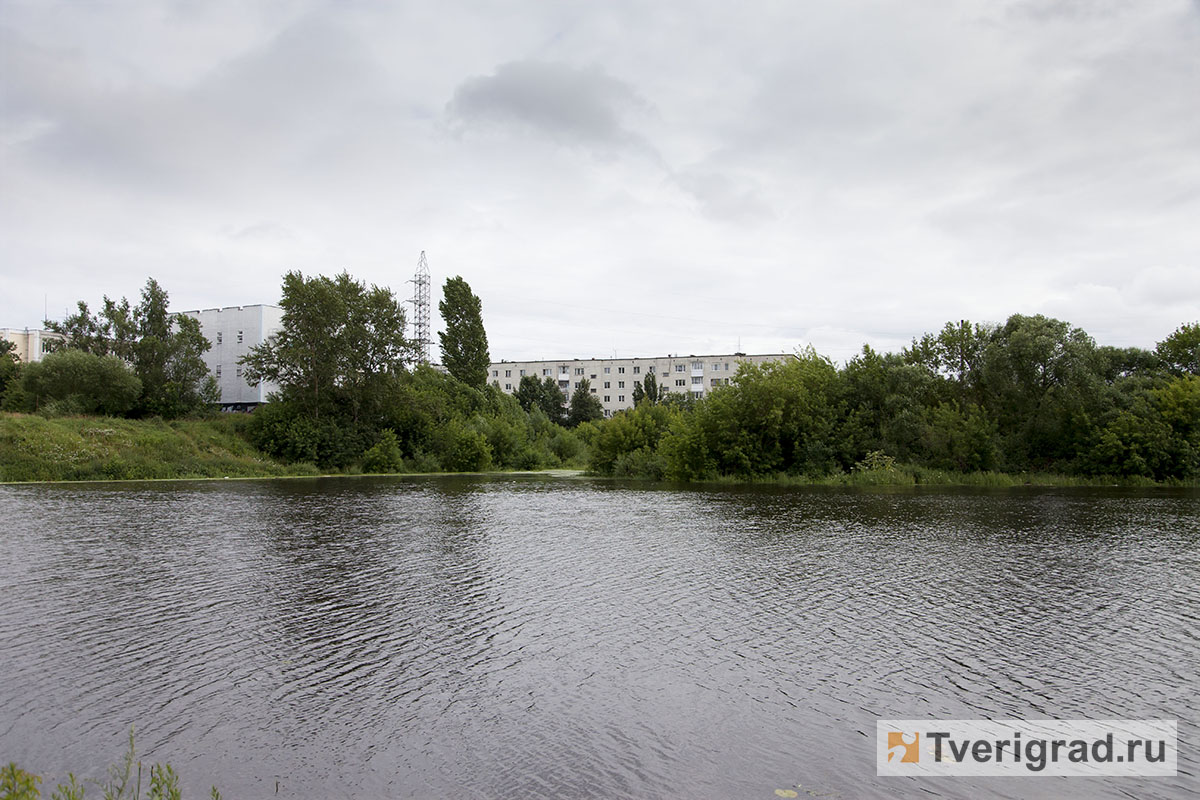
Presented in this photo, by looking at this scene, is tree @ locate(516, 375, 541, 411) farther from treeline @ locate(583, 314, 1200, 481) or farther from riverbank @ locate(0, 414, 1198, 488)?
treeline @ locate(583, 314, 1200, 481)

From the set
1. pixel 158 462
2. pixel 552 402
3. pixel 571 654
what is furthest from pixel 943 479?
pixel 552 402

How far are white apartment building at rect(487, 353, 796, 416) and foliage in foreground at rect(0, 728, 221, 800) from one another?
418 feet

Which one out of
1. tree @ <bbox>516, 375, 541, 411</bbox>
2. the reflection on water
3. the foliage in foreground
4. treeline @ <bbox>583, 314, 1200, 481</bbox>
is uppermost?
tree @ <bbox>516, 375, 541, 411</bbox>

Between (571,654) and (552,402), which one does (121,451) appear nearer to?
(571,654)

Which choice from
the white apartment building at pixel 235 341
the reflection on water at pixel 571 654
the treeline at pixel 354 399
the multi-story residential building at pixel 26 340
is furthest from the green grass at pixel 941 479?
the multi-story residential building at pixel 26 340

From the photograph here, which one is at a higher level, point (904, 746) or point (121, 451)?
point (121, 451)

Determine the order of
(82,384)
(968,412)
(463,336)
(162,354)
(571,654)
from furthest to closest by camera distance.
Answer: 1. (463,336)
2. (162,354)
3. (82,384)
4. (968,412)
5. (571,654)

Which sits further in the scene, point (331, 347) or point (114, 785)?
point (331, 347)

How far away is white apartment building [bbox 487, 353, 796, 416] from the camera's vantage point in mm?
138875

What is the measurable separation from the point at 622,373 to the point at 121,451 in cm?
9700

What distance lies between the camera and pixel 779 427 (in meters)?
53.8

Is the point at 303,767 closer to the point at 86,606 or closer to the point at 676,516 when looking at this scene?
the point at 86,606

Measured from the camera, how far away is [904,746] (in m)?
7.32

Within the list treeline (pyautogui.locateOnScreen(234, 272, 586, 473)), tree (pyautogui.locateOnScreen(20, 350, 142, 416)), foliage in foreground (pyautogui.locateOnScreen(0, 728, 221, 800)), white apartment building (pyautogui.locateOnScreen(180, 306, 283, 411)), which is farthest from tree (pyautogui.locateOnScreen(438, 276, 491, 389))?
foliage in foreground (pyautogui.locateOnScreen(0, 728, 221, 800))
